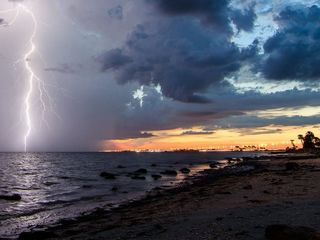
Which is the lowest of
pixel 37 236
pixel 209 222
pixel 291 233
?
pixel 37 236

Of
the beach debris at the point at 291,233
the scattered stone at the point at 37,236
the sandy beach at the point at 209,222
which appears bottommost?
the scattered stone at the point at 37,236

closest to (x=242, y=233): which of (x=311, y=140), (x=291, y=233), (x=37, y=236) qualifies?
(x=291, y=233)

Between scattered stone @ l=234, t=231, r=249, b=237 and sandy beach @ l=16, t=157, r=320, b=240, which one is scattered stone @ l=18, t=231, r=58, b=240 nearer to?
sandy beach @ l=16, t=157, r=320, b=240

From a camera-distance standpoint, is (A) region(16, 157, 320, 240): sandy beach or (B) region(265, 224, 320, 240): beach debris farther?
(A) region(16, 157, 320, 240): sandy beach

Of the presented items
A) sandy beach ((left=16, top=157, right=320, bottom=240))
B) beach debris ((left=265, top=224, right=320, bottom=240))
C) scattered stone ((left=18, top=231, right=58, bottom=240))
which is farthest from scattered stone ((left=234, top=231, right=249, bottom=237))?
scattered stone ((left=18, top=231, right=58, bottom=240))

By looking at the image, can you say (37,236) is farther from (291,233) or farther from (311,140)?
(311,140)

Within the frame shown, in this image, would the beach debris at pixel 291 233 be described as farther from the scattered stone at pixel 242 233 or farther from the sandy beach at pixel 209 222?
the scattered stone at pixel 242 233

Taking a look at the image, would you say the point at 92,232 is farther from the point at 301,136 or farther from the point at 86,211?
the point at 301,136

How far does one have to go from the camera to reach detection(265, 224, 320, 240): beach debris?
977 cm

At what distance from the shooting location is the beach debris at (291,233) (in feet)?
32.1

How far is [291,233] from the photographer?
10.3m

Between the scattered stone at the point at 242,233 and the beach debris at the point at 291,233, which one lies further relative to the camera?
the scattered stone at the point at 242,233

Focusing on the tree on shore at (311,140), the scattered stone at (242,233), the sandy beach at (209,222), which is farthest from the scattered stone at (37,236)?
the tree on shore at (311,140)

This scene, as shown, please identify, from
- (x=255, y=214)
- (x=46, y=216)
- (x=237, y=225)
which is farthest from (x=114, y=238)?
(x=46, y=216)
